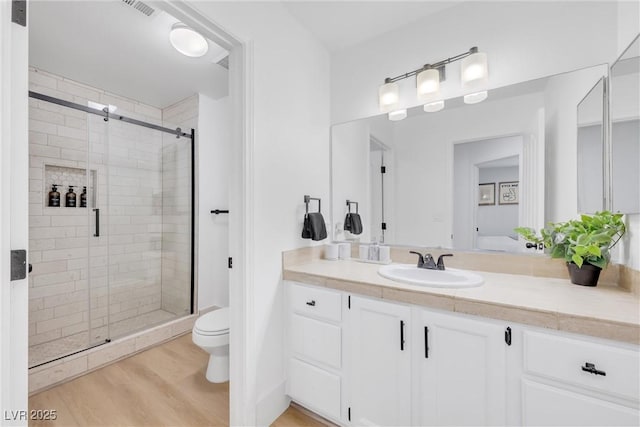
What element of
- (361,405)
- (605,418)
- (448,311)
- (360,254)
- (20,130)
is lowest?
(361,405)

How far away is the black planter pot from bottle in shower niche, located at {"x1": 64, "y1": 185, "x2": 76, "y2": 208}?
3.81m

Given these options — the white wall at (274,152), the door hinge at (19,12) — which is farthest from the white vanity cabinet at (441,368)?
the door hinge at (19,12)

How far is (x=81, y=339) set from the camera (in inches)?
94.3

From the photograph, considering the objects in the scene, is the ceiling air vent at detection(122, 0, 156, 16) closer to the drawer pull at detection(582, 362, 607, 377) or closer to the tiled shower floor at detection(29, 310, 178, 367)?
the tiled shower floor at detection(29, 310, 178, 367)

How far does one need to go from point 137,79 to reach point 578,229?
3.44 m

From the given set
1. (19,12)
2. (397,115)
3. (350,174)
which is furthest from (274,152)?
(19,12)

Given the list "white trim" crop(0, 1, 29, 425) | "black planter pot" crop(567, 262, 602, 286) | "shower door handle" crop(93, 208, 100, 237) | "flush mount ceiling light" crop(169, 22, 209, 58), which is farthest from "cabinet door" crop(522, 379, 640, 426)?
"shower door handle" crop(93, 208, 100, 237)

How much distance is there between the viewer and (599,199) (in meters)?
1.32

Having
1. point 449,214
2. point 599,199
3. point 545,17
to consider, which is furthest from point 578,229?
point 545,17

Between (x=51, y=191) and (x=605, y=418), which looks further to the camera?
(x=51, y=191)

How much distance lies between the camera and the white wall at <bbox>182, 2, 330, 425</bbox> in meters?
1.51

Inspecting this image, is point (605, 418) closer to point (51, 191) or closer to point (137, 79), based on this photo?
point (137, 79)

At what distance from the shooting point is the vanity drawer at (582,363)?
858 millimetres

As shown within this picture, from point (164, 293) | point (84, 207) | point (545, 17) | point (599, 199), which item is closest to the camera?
point (599, 199)
